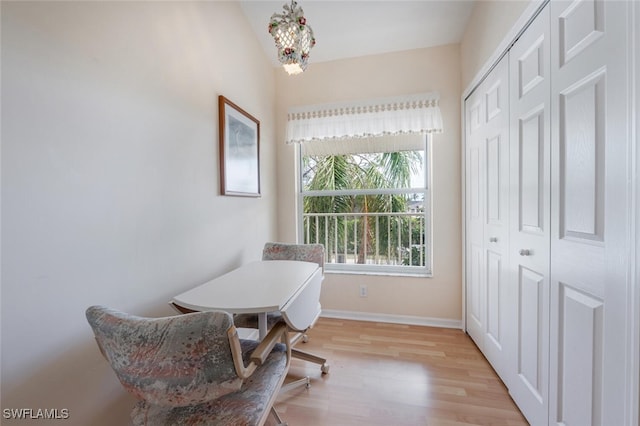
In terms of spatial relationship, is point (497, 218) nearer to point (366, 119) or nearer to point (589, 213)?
point (589, 213)

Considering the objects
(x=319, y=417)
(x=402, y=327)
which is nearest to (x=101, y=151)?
(x=319, y=417)

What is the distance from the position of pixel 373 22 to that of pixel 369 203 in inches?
65.9

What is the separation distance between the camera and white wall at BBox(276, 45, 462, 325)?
7.95ft

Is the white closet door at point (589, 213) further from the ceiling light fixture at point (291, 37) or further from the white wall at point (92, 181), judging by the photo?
the white wall at point (92, 181)

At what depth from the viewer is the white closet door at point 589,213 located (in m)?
0.81

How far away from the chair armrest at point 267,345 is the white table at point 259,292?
3.6 inches

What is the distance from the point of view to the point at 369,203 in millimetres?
2779

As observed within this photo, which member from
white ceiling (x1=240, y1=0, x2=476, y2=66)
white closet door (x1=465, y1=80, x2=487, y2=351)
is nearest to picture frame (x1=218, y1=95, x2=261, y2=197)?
white ceiling (x1=240, y1=0, x2=476, y2=66)

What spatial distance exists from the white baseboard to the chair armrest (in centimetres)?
162

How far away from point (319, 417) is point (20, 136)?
5.94 feet

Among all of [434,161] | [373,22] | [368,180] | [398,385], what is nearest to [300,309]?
[398,385]

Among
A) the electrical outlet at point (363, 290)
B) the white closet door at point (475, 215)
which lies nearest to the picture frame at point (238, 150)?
the electrical outlet at point (363, 290)

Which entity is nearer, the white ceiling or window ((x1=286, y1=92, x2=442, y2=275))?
the white ceiling

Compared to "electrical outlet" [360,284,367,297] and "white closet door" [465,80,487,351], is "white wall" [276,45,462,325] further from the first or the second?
"white closet door" [465,80,487,351]
